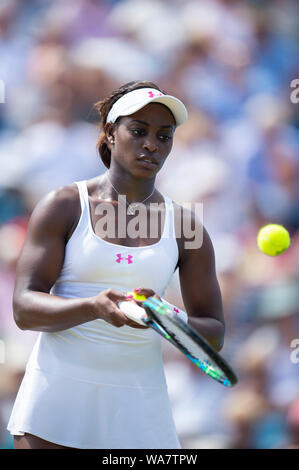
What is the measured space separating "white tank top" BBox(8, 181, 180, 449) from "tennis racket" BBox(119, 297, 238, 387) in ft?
1.04

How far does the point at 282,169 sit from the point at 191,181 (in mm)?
560

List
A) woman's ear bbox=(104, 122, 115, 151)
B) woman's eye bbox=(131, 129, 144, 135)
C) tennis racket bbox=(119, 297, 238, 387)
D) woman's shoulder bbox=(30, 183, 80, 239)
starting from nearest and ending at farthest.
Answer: tennis racket bbox=(119, 297, 238, 387), woman's shoulder bbox=(30, 183, 80, 239), woman's eye bbox=(131, 129, 144, 135), woman's ear bbox=(104, 122, 115, 151)

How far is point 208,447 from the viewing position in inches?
137

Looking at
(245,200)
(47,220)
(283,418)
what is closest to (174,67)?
(245,200)

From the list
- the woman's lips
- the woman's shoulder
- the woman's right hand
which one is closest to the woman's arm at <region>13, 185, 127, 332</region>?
the woman's shoulder

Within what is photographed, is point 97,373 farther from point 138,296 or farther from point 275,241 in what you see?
point 275,241

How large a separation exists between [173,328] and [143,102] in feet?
2.45

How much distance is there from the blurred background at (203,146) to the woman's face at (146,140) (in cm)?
164

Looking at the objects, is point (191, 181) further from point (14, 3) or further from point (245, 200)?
point (14, 3)

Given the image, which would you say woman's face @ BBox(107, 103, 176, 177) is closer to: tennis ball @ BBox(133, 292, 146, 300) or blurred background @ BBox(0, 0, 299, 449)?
tennis ball @ BBox(133, 292, 146, 300)

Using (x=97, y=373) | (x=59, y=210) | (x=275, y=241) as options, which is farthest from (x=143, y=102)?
(x=275, y=241)

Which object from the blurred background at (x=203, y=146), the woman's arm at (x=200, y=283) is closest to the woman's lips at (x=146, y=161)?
the woman's arm at (x=200, y=283)

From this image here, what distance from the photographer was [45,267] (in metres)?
1.98

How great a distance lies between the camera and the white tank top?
1.96 meters
